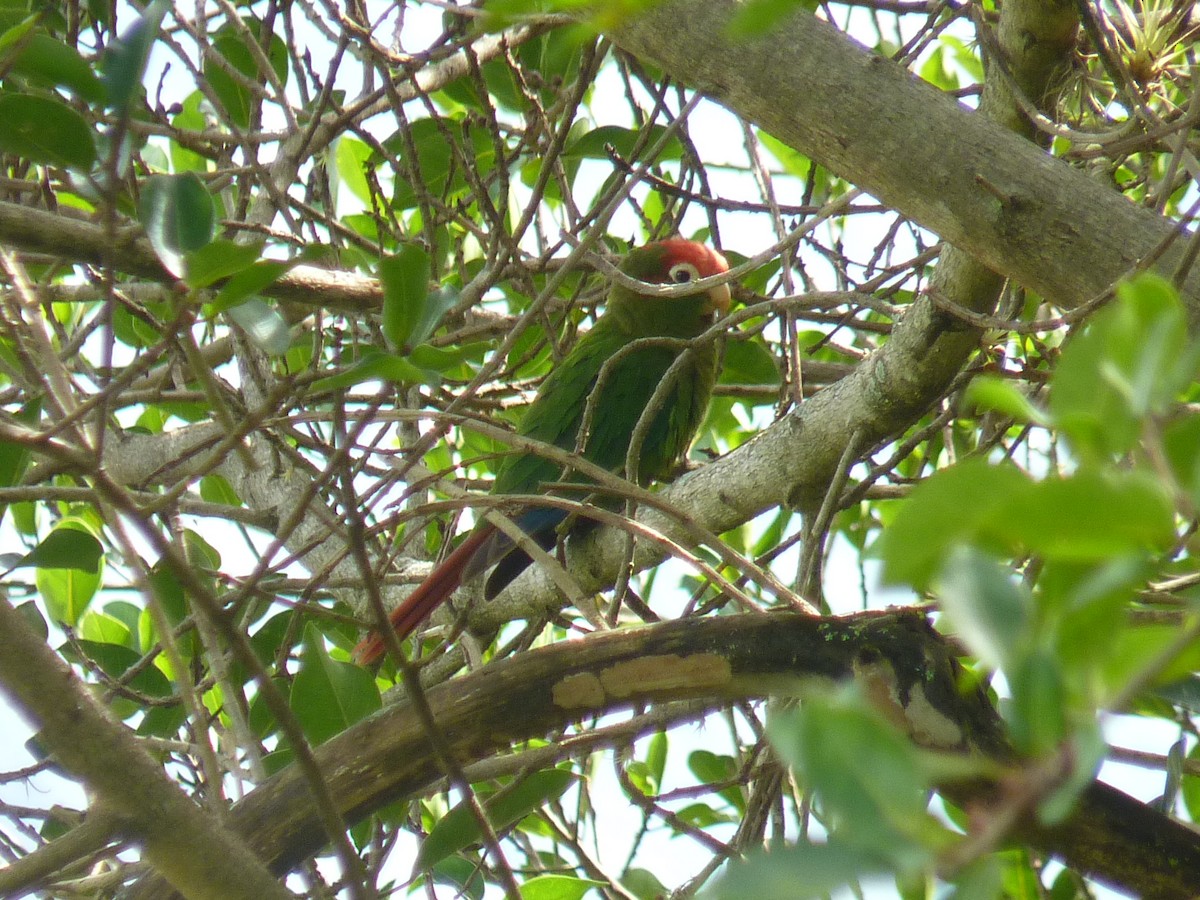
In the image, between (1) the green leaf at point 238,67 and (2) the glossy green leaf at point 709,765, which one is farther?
(2) the glossy green leaf at point 709,765

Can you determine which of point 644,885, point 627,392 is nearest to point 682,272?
point 627,392

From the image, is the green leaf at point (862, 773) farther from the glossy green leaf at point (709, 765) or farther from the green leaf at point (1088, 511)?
the glossy green leaf at point (709, 765)

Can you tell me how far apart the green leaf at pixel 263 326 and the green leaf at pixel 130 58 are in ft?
1.00

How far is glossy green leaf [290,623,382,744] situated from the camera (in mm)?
1762

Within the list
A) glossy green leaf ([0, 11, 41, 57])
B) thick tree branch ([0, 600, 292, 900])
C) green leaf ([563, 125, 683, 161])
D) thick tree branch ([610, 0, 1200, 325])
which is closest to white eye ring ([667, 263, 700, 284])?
green leaf ([563, 125, 683, 161])

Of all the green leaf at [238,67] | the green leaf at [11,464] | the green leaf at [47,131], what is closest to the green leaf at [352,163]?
the green leaf at [238,67]

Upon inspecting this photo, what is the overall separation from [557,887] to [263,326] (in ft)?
4.03

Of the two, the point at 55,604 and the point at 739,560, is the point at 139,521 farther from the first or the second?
the point at 55,604

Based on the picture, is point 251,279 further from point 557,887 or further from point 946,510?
point 557,887

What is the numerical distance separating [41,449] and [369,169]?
5.74 ft

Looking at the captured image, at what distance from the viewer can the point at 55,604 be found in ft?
9.08

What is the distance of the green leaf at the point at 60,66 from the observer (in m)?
1.14

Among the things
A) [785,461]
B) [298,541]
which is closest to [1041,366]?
[785,461]

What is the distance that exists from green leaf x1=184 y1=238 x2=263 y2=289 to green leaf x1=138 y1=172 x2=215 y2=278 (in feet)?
0.21
